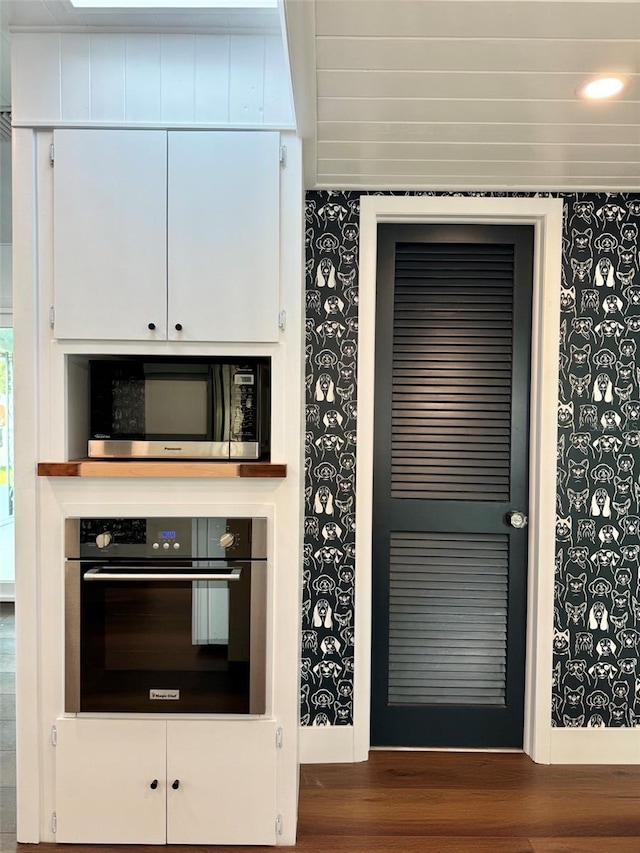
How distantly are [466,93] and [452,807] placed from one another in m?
2.41

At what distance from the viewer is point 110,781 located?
1874 millimetres

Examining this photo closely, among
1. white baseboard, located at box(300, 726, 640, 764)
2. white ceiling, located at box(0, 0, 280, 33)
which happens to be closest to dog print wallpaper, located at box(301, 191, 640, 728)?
white baseboard, located at box(300, 726, 640, 764)

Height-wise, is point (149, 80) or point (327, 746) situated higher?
point (149, 80)

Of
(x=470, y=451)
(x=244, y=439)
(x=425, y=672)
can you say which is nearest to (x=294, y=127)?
(x=244, y=439)

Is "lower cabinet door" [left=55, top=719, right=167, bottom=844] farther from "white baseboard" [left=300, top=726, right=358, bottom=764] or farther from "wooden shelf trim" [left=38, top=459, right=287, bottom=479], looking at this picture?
"wooden shelf trim" [left=38, top=459, right=287, bottom=479]

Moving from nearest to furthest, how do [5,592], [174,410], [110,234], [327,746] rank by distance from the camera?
[110,234] < [174,410] < [327,746] < [5,592]

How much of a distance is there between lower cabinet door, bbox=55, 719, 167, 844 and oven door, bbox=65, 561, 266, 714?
7cm

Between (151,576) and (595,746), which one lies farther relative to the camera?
(595,746)

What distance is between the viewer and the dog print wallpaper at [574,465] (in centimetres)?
235

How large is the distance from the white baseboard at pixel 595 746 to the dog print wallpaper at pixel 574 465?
0.04m

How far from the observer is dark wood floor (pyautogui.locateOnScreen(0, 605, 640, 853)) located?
192 centimetres

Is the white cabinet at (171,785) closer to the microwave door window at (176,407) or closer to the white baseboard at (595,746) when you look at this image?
the microwave door window at (176,407)

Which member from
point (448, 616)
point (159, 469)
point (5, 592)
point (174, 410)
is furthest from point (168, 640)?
point (5, 592)

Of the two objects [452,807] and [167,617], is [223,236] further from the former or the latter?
[452,807]
